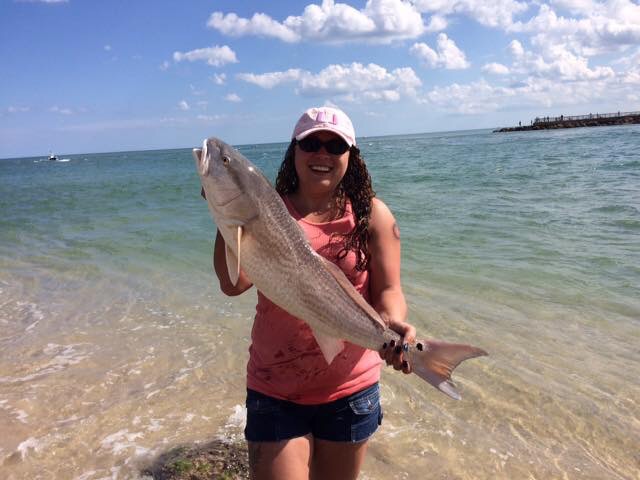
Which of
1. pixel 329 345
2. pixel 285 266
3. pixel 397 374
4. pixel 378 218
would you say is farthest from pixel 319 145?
pixel 397 374

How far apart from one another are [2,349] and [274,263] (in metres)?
5.70

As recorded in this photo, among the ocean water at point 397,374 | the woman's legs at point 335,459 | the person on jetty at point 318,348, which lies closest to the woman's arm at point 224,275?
the person on jetty at point 318,348

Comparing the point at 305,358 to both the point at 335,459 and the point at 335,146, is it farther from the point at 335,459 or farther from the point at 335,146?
the point at 335,146

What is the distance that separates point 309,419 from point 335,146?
4.76 feet

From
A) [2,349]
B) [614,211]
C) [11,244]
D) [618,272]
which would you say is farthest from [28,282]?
[614,211]

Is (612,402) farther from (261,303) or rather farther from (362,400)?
(261,303)

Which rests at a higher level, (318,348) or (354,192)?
(354,192)

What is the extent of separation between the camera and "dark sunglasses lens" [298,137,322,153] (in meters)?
2.72

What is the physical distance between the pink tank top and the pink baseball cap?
42 centimetres

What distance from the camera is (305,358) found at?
2725mm

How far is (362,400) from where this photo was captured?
280 cm

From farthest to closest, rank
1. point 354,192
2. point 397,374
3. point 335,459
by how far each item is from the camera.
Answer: point 397,374, point 354,192, point 335,459

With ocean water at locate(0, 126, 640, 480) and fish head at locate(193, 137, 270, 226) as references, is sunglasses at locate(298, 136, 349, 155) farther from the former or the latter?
ocean water at locate(0, 126, 640, 480)

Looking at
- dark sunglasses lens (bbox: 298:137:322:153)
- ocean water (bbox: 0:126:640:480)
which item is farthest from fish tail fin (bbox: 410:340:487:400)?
ocean water (bbox: 0:126:640:480)
